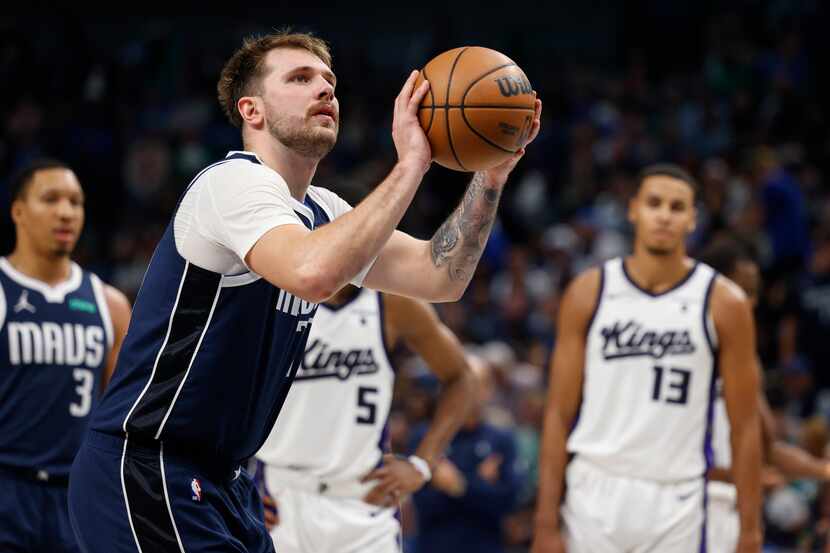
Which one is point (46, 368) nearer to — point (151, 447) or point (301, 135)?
point (151, 447)

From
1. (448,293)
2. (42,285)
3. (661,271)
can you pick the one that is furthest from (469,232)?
(42,285)

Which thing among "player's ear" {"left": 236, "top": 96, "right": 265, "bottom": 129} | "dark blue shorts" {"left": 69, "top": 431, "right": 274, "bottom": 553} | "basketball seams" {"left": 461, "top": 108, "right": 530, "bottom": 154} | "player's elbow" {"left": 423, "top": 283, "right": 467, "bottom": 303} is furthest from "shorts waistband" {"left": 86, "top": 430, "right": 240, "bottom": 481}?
"basketball seams" {"left": 461, "top": 108, "right": 530, "bottom": 154}

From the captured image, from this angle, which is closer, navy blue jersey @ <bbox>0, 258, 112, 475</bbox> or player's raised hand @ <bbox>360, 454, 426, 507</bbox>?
navy blue jersey @ <bbox>0, 258, 112, 475</bbox>

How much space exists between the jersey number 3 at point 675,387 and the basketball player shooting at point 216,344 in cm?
254

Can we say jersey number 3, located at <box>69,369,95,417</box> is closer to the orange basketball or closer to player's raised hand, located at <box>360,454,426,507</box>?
player's raised hand, located at <box>360,454,426,507</box>

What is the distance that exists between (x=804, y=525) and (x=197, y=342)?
18.5ft

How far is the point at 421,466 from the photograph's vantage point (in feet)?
20.1

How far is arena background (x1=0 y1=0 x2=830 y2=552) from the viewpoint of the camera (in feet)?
39.1

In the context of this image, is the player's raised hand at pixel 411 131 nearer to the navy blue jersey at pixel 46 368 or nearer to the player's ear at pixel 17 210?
the navy blue jersey at pixel 46 368

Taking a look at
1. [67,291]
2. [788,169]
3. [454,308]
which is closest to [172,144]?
[454,308]

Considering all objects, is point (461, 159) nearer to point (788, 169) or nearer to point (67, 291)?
point (67, 291)

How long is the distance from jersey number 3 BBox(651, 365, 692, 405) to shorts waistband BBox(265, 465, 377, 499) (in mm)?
1461

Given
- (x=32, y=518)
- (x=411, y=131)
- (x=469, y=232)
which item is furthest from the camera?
(x=32, y=518)

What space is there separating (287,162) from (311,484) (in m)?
2.34
